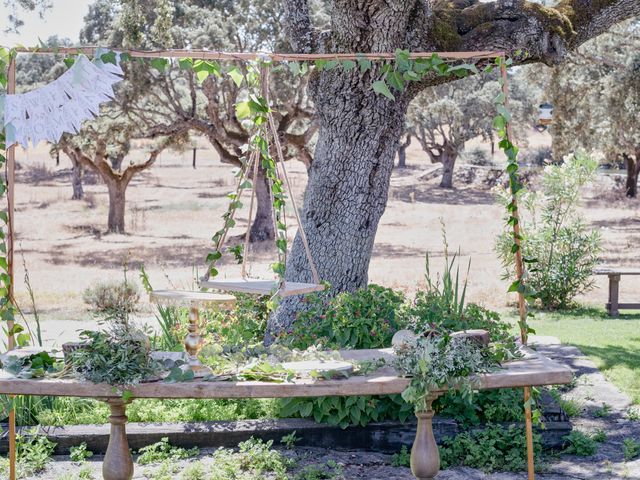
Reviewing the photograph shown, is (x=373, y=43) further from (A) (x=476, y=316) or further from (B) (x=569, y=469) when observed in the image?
(B) (x=569, y=469)

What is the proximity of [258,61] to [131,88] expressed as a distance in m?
16.4

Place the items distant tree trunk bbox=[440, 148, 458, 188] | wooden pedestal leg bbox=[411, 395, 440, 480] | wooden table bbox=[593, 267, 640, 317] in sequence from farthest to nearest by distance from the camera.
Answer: distant tree trunk bbox=[440, 148, 458, 188] → wooden table bbox=[593, 267, 640, 317] → wooden pedestal leg bbox=[411, 395, 440, 480]

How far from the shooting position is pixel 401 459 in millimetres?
4961

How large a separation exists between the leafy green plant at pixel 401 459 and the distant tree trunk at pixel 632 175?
95.4 feet

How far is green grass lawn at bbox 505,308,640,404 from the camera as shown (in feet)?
24.0

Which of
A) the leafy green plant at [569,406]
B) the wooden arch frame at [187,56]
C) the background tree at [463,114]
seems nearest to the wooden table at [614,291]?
the leafy green plant at [569,406]

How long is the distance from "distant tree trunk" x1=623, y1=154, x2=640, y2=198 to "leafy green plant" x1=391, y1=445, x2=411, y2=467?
29070 mm

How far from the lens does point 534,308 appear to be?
11.6m

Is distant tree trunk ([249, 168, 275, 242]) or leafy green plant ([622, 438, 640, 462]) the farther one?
distant tree trunk ([249, 168, 275, 242])

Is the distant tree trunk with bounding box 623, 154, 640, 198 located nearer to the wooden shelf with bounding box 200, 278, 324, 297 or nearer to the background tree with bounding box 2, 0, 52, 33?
the background tree with bounding box 2, 0, 52, 33

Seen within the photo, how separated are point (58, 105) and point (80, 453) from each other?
2.29m

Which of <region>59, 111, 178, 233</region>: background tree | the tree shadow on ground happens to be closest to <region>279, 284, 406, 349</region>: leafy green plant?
<region>59, 111, 178, 233</region>: background tree

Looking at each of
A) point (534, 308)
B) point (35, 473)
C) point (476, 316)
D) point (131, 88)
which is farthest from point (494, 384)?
point (131, 88)

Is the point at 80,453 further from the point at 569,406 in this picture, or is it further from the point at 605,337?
the point at 605,337
